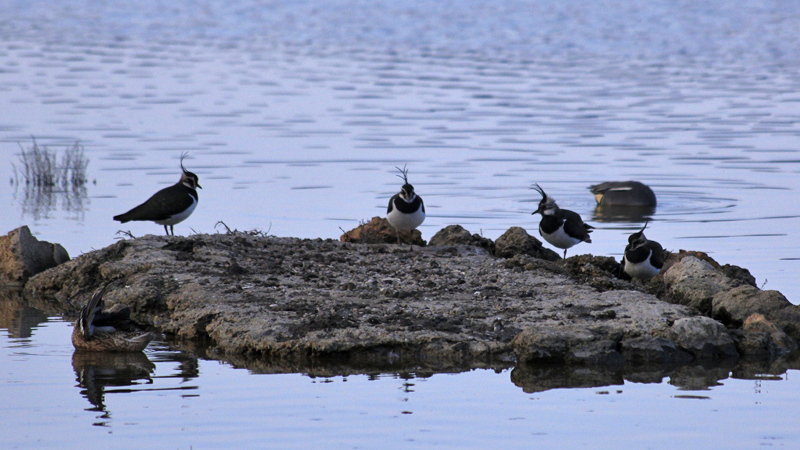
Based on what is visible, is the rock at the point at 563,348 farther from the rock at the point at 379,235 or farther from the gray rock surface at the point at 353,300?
the rock at the point at 379,235

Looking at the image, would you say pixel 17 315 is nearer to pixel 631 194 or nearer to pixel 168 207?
pixel 168 207

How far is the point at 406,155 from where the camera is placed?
21.2 m

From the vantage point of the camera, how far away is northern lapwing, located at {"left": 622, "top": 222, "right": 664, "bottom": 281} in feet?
38.0

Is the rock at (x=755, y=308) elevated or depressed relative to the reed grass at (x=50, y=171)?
depressed

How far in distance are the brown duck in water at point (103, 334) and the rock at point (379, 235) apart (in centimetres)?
398

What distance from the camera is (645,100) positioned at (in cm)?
2866

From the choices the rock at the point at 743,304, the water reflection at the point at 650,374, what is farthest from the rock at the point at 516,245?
the water reflection at the point at 650,374

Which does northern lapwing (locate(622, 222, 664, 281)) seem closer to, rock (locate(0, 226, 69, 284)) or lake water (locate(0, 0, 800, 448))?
lake water (locate(0, 0, 800, 448))

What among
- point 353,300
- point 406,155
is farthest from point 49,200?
point 353,300

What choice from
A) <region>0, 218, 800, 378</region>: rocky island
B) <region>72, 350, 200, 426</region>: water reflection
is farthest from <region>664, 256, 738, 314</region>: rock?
<region>72, 350, 200, 426</region>: water reflection

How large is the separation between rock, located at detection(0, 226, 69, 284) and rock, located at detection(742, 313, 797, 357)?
735 centimetres

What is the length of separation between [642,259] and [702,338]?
7.96 ft

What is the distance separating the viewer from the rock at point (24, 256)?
12.5 m

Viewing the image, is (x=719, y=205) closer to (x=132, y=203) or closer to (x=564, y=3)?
(x=132, y=203)
